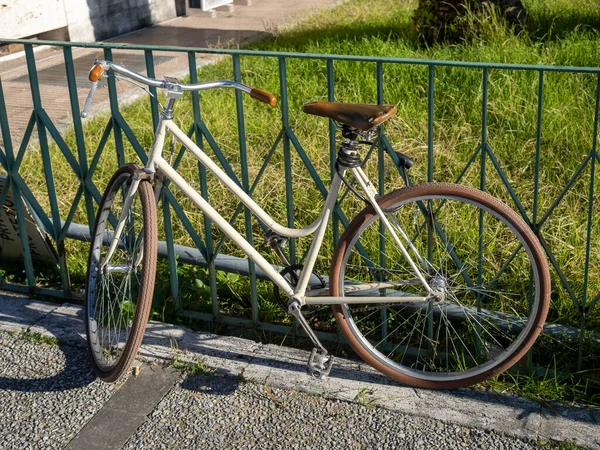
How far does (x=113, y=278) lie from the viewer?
3756 mm

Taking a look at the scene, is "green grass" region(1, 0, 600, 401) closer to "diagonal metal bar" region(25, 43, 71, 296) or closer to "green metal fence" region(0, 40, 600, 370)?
"green metal fence" region(0, 40, 600, 370)

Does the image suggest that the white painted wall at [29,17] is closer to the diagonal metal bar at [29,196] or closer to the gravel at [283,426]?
the diagonal metal bar at [29,196]

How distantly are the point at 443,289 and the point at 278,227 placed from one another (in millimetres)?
Result: 663

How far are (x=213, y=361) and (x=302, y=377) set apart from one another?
1.30 ft

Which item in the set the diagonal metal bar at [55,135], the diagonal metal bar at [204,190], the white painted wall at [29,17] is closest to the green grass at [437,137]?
the diagonal metal bar at [204,190]

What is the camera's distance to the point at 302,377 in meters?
3.57

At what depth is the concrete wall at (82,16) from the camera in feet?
35.9

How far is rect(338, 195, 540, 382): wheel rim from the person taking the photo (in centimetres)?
Answer: 336

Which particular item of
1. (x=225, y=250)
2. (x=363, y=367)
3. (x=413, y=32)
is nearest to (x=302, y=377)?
(x=363, y=367)

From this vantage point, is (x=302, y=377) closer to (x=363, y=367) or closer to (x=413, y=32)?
(x=363, y=367)

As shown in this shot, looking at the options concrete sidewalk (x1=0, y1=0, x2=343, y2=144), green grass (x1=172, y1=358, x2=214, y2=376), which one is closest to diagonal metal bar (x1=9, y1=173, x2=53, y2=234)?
green grass (x1=172, y1=358, x2=214, y2=376)

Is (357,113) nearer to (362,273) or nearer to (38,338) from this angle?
(362,273)

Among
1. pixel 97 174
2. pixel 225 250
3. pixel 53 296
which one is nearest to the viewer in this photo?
pixel 53 296

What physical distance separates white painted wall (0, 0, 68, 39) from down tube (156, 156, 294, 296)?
26.7ft
